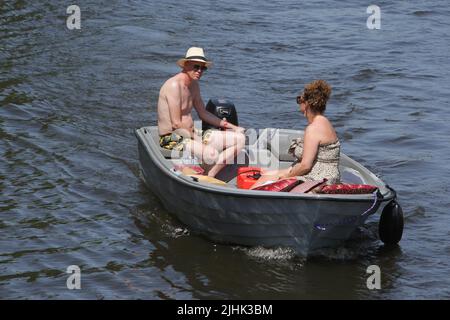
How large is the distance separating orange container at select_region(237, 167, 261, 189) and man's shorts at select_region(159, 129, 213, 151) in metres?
0.62

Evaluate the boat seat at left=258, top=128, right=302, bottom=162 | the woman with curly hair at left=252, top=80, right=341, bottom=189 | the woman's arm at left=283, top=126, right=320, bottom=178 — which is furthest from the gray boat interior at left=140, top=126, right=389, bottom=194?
the woman's arm at left=283, top=126, right=320, bottom=178

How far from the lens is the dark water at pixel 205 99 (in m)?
8.21

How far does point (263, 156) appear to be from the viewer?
9.96 metres

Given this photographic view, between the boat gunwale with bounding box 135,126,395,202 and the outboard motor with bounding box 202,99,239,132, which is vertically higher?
the outboard motor with bounding box 202,99,239,132

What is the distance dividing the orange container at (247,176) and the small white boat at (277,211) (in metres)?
0.33

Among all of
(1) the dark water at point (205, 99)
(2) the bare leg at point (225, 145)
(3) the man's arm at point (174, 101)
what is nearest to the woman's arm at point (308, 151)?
(1) the dark water at point (205, 99)

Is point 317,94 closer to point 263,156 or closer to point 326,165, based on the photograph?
point 326,165

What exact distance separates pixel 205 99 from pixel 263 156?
4.31 meters

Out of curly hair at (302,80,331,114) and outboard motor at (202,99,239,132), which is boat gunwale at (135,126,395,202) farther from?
outboard motor at (202,99,239,132)

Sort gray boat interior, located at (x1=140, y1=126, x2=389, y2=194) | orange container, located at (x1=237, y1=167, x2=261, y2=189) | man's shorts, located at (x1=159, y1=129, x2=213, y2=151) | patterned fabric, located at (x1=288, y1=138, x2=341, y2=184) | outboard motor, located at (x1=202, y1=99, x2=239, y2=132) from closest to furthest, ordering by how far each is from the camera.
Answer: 1. patterned fabric, located at (x1=288, y1=138, x2=341, y2=184)
2. orange container, located at (x1=237, y1=167, x2=261, y2=189)
3. gray boat interior, located at (x1=140, y1=126, x2=389, y2=194)
4. man's shorts, located at (x1=159, y1=129, x2=213, y2=151)
5. outboard motor, located at (x1=202, y1=99, x2=239, y2=132)

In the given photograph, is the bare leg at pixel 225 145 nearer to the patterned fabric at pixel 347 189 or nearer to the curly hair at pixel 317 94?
the curly hair at pixel 317 94

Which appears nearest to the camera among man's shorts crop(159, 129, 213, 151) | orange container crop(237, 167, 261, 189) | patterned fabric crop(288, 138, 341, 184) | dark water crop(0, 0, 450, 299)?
dark water crop(0, 0, 450, 299)

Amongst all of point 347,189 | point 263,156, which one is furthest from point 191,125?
point 347,189

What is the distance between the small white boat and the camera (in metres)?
7.93
